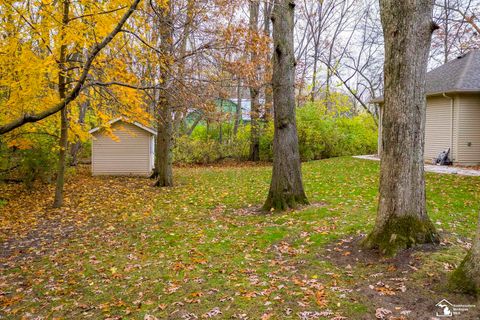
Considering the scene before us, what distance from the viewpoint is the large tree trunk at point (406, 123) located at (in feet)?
15.0

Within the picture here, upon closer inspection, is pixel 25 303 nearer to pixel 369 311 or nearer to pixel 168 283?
pixel 168 283

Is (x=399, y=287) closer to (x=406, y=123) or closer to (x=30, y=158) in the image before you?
(x=406, y=123)

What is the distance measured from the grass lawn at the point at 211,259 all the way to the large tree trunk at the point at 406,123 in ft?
1.33

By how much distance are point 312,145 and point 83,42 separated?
609 inches

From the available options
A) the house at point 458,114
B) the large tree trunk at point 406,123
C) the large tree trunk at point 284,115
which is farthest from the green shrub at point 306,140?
the large tree trunk at point 406,123

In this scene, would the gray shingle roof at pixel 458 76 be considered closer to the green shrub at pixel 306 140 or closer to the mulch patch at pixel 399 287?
the green shrub at pixel 306 140

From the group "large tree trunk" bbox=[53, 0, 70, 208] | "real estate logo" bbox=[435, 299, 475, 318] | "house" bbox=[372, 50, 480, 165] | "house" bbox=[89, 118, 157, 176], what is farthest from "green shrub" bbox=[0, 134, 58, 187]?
"house" bbox=[372, 50, 480, 165]

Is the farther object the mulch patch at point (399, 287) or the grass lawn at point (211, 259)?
the grass lawn at point (211, 259)

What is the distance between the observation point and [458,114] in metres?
14.7

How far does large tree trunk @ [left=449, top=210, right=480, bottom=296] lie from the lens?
3475 millimetres

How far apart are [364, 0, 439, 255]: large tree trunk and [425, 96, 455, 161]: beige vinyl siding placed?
40.0ft

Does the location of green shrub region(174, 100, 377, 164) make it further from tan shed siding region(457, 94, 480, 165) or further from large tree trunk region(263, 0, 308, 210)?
large tree trunk region(263, 0, 308, 210)

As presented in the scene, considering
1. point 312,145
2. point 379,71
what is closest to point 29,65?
point 312,145

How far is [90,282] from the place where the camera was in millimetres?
4930
